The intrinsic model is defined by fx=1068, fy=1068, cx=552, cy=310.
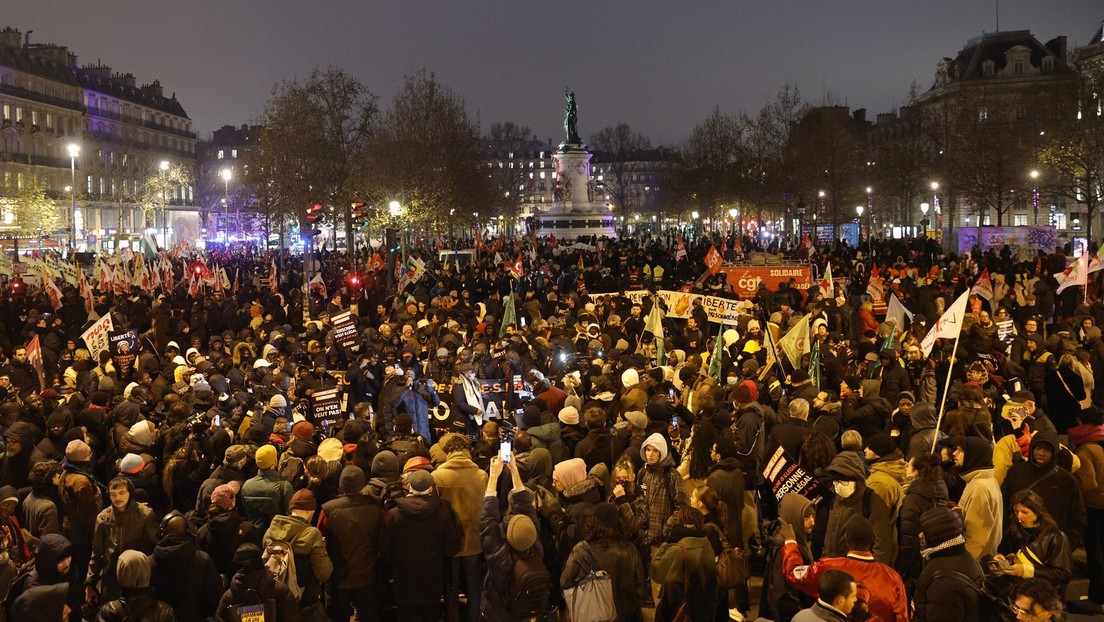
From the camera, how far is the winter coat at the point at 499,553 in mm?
6762

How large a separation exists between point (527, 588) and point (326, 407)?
5.31m

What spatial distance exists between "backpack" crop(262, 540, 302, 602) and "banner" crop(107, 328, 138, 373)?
8735 millimetres

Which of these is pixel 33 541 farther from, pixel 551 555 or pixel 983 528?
pixel 983 528

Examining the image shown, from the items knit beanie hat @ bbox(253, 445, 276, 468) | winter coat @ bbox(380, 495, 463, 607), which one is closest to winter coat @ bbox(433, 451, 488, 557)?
winter coat @ bbox(380, 495, 463, 607)

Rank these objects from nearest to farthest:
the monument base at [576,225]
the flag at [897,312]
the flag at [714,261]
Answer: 1. the flag at [897,312]
2. the flag at [714,261]
3. the monument base at [576,225]

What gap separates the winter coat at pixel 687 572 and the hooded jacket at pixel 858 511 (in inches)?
35.0

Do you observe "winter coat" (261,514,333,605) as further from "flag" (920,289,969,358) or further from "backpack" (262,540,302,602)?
"flag" (920,289,969,358)

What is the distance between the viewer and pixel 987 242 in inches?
1473

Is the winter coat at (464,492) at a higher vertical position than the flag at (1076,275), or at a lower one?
lower

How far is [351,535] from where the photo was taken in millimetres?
7344

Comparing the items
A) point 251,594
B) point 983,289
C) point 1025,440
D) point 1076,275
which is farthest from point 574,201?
point 251,594

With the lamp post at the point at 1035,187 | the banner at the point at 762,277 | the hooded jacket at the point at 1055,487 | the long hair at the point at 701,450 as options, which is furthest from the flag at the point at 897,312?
the lamp post at the point at 1035,187

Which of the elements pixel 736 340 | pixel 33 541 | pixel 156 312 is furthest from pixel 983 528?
pixel 156 312

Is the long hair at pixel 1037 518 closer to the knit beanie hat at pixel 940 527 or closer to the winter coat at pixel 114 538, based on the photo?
the knit beanie hat at pixel 940 527
